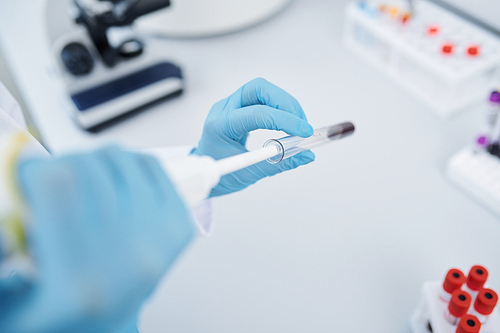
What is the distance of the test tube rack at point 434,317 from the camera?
2.25ft

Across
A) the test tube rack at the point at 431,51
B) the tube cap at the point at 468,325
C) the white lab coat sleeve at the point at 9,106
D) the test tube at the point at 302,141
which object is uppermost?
the white lab coat sleeve at the point at 9,106

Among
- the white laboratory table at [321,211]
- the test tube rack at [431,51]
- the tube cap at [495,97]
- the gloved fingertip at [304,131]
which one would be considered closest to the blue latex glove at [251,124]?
the gloved fingertip at [304,131]

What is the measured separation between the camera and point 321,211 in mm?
1021

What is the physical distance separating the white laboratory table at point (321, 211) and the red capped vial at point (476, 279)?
175 mm

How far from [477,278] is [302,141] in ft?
1.27

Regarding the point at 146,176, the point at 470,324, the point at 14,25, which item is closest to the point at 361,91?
the point at 470,324

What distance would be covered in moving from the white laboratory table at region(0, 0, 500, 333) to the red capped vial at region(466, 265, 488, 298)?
18 cm

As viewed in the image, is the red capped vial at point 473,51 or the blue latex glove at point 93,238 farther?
the red capped vial at point 473,51

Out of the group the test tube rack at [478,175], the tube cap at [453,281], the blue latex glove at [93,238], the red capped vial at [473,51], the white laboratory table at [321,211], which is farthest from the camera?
the red capped vial at [473,51]

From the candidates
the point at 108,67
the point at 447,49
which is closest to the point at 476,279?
the point at 447,49

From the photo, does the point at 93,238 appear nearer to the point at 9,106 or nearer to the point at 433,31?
the point at 9,106

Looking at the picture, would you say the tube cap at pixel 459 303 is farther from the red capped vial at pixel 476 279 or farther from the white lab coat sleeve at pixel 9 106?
the white lab coat sleeve at pixel 9 106

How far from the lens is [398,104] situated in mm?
1282

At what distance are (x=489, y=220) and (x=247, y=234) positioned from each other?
2.00ft
